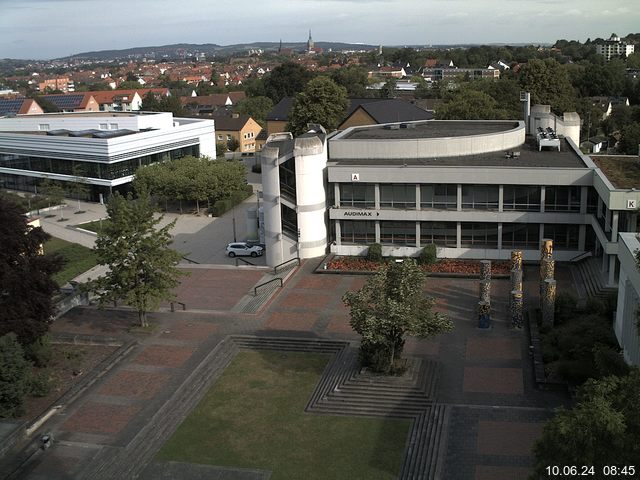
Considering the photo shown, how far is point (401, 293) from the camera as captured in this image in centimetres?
2709

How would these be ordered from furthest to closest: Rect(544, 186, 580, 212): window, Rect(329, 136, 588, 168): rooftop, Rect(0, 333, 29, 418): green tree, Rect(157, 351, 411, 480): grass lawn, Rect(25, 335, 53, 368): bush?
1. Rect(329, 136, 588, 168): rooftop
2. Rect(544, 186, 580, 212): window
3. Rect(25, 335, 53, 368): bush
4. Rect(0, 333, 29, 418): green tree
5. Rect(157, 351, 411, 480): grass lawn

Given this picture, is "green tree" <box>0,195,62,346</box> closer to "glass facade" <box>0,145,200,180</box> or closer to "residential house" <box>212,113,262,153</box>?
"glass facade" <box>0,145,200,180</box>

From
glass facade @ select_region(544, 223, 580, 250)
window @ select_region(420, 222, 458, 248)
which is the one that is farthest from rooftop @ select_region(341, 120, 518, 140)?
glass facade @ select_region(544, 223, 580, 250)

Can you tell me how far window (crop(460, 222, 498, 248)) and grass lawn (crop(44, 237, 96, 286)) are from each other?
2401 cm

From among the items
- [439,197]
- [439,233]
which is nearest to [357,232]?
[439,233]

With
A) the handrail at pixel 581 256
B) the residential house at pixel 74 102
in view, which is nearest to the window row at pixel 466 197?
the handrail at pixel 581 256

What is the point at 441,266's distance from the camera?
41.6m

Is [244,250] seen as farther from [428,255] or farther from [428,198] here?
[428,198]

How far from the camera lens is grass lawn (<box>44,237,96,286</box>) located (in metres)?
46.6

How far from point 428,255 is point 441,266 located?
44.7 inches

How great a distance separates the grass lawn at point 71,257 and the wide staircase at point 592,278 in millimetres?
30210

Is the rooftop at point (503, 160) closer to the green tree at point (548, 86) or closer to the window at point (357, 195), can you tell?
the window at point (357, 195)

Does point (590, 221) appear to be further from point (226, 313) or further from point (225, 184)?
point (225, 184)

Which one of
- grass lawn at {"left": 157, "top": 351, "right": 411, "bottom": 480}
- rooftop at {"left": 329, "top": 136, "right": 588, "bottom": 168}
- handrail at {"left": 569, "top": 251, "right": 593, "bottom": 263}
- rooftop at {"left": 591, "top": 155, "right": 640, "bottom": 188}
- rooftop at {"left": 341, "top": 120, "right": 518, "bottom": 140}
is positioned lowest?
grass lawn at {"left": 157, "top": 351, "right": 411, "bottom": 480}
